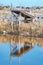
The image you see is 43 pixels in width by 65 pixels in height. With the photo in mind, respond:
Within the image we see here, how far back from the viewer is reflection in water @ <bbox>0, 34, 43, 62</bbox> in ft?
53.4

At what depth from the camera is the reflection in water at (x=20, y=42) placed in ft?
53.4

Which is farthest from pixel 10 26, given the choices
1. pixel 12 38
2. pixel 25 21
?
pixel 12 38

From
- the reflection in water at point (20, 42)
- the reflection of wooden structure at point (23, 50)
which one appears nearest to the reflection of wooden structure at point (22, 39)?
the reflection in water at point (20, 42)

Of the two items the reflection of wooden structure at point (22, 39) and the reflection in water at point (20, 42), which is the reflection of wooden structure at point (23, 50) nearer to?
the reflection in water at point (20, 42)

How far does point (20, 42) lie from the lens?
18172 mm

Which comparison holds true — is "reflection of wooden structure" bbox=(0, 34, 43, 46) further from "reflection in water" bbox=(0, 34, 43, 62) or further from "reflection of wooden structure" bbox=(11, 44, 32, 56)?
"reflection of wooden structure" bbox=(11, 44, 32, 56)

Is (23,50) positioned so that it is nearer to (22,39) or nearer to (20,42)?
(20,42)

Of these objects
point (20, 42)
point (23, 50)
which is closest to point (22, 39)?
point (20, 42)

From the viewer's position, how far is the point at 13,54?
15.3 metres

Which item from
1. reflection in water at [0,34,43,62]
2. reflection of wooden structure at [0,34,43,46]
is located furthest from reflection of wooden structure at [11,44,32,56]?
reflection of wooden structure at [0,34,43,46]

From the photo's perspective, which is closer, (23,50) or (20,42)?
(23,50)

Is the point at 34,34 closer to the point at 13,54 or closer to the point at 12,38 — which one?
the point at 12,38

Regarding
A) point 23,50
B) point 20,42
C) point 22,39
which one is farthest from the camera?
point 22,39

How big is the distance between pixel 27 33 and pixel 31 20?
2.25 meters
